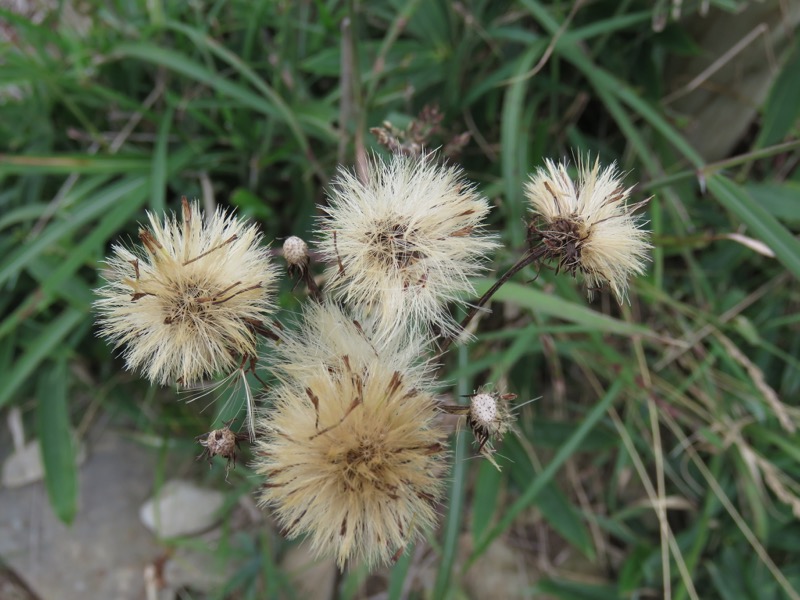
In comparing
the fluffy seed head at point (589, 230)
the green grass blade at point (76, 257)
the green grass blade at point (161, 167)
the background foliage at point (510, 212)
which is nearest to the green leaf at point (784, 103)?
the background foliage at point (510, 212)

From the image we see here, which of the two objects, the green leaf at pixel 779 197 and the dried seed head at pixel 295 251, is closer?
the dried seed head at pixel 295 251

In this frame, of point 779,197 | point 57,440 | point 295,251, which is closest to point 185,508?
point 57,440

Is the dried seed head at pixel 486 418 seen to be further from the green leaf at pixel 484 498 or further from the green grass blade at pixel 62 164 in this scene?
the green grass blade at pixel 62 164

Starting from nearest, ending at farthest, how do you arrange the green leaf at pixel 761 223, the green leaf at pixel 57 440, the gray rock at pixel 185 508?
1. the green leaf at pixel 761 223
2. the green leaf at pixel 57 440
3. the gray rock at pixel 185 508

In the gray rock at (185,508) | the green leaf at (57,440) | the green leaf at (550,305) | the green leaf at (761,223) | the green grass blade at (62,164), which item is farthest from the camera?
the gray rock at (185,508)

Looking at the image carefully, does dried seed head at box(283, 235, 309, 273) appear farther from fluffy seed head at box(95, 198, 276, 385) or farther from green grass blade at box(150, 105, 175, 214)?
green grass blade at box(150, 105, 175, 214)

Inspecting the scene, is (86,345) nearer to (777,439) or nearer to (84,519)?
(84,519)

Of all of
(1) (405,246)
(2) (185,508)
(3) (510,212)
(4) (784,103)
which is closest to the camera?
(1) (405,246)

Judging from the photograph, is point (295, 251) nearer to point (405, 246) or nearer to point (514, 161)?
point (405, 246)
